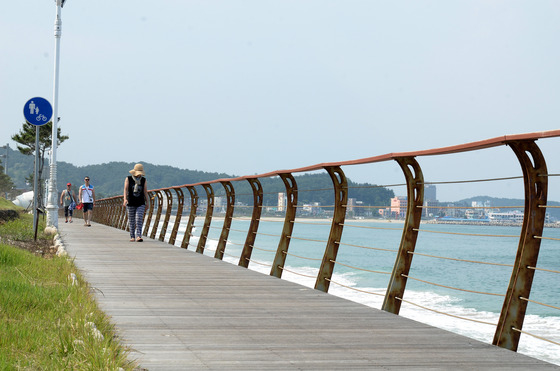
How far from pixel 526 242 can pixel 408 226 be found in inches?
52.1

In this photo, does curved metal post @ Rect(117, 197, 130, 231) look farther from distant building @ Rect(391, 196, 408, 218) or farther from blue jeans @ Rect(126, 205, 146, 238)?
distant building @ Rect(391, 196, 408, 218)

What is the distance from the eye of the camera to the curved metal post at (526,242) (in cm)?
401

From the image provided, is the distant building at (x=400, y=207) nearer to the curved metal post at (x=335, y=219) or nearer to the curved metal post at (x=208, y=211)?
the curved metal post at (x=335, y=219)

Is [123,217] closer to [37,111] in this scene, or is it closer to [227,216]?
[37,111]

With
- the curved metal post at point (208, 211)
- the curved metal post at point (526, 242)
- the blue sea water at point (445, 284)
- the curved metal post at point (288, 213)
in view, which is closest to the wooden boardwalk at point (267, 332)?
the curved metal post at point (526, 242)

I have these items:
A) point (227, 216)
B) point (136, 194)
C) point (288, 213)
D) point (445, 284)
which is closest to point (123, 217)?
point (136, 194)

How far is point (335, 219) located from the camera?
6641mm

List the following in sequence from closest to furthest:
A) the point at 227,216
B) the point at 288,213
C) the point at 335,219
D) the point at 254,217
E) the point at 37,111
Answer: the point at 335,219 → the point at 288,213 → the point at 254,217 → the point at 227,216 → the point at 37,111

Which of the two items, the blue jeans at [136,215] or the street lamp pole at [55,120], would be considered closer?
the blue jeans at [136,215]

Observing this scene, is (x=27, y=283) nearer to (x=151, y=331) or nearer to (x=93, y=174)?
(x=151, y=331)

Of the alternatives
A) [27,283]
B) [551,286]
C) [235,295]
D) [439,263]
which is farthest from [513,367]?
[439,263]

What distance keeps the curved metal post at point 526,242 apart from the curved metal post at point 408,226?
1245 mm

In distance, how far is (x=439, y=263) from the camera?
69.2m

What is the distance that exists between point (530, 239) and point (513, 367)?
763 millimetres
